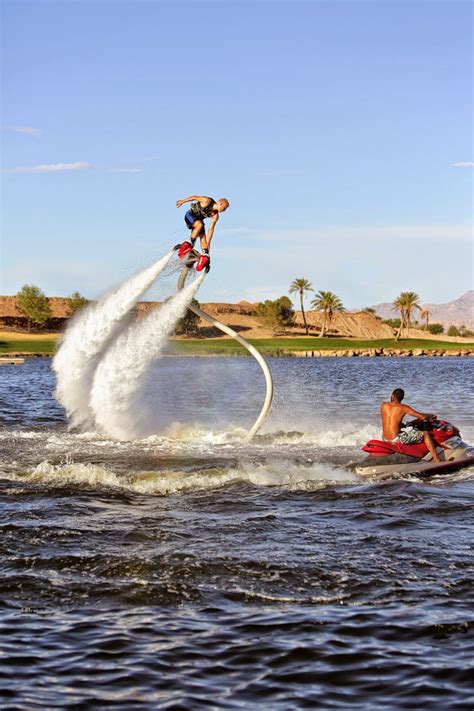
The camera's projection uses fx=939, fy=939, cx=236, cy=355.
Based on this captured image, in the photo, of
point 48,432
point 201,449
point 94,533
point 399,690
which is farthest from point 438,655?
point 48,432

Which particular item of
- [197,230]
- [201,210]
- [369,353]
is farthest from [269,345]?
[201,210]

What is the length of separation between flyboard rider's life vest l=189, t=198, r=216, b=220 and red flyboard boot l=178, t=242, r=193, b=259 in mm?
892

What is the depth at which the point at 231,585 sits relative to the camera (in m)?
10.8

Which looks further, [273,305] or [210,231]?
[273,305]

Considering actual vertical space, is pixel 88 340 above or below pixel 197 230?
below

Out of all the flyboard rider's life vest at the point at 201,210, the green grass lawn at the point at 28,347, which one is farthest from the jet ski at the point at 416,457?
the green grass lawn at the point at 28,347

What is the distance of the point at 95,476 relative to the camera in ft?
58.5

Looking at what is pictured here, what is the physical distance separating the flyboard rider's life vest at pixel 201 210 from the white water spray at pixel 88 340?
3048 mm

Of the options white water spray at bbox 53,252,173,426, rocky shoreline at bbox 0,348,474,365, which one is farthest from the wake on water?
rocky shoreline at bbox 0,348,474,365

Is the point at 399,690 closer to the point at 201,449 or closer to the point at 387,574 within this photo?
the point at 387,574

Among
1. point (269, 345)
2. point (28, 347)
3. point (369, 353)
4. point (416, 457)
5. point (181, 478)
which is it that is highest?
point (269, 345)

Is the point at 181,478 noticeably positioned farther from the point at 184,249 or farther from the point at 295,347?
the point at 295,347

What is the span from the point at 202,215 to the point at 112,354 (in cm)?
610

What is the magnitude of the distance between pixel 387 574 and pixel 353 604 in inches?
45.2
